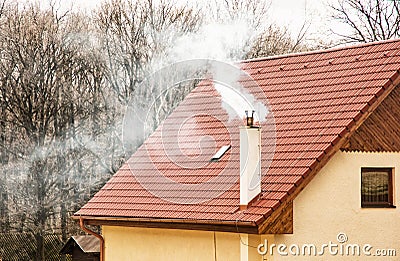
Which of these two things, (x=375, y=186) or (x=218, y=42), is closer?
(x=375, y=186)

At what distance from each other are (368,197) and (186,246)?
3.11m

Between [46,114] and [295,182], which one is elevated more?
[46,114]

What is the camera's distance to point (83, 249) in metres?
27.5

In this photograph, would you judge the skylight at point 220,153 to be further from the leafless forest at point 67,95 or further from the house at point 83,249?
the leafless forest at point 67,95

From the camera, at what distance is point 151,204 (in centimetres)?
1864

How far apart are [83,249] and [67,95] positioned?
751 cm

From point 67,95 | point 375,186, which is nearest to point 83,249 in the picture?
point 67,95

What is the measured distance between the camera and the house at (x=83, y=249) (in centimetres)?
2741

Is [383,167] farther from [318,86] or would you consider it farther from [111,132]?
[111,132]

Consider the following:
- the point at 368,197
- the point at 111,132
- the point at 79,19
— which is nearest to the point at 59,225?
the point at 111,132

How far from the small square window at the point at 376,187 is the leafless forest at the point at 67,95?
15.4m

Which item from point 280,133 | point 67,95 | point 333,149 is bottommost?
point 333,149

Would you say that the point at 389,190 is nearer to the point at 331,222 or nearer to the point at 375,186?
the point at 375,186

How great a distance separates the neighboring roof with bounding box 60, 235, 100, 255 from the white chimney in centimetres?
1152
